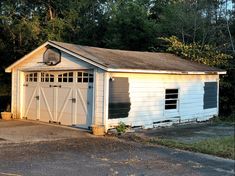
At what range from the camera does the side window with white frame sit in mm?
18109

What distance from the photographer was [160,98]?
17672 millimetres

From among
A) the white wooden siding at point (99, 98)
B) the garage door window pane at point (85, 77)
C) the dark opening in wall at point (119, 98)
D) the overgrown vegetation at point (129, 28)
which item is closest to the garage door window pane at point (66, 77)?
the garage door window pane at point (85, 77)

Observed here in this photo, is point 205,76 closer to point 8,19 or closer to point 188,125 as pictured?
point 188,125

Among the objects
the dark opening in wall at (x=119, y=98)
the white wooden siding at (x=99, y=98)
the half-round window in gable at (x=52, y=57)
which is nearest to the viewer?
the white wooden siding at (x=99, y=98)

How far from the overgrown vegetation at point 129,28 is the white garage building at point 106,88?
2.69 meters

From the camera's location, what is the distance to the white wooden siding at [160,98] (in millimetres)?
16422

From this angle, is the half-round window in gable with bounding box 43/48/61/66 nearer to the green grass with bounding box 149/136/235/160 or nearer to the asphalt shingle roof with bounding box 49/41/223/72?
the asphalt shingle roof with bounding box 49/41/223/72

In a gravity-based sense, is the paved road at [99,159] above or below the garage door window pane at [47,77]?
below

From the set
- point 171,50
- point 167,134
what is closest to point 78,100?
point 167,134

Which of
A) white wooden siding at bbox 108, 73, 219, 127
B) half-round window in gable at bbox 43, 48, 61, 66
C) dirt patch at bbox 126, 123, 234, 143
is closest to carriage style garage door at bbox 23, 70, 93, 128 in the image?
half-round window in gable at bbox 43, 48, 61, 66

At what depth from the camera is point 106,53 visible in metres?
17.8

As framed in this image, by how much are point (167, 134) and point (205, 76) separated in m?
6.06

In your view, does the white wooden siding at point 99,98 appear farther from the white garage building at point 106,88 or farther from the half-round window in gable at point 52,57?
the half-round window in gable at point 52,57

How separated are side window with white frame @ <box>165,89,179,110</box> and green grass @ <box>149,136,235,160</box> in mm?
4116
